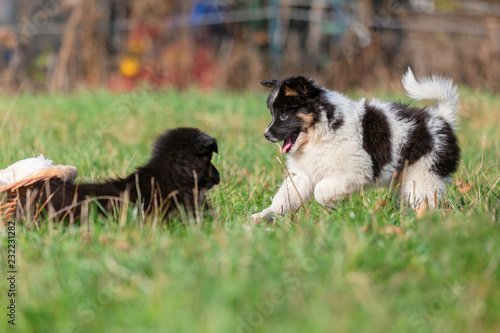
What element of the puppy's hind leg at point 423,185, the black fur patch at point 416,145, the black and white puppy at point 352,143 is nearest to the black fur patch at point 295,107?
the black and white puppy at point 352,143

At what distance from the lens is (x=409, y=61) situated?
13352 mm

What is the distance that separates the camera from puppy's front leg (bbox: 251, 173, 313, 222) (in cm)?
414

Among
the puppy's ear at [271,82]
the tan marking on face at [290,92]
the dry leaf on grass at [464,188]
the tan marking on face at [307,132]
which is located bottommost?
the dry leaf on grass at [464,188]

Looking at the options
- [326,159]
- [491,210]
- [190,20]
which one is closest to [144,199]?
[326,159]

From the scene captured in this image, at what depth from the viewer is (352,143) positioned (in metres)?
4.29

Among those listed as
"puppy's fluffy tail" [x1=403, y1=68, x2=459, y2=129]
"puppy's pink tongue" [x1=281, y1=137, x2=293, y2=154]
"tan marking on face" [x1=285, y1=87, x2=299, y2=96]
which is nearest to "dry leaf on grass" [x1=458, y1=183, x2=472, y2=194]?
"puppy's fluffy tail" [x1=403, y1=68, x2=459, y2=129]

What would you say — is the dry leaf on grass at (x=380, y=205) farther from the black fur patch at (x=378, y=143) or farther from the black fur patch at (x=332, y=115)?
the black fur patch at (x=332, y=115)

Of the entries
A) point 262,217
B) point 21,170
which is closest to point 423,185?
point 262,217

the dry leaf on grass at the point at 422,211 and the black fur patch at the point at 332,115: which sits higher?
the black fur patch at the point at 332,115

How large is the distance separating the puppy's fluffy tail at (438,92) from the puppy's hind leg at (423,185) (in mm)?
466

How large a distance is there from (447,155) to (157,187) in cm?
212

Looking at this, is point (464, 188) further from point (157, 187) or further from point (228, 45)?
point (228, 45)

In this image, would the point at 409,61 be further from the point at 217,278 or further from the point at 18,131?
the point at 217,278

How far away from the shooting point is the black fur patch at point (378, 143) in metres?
4.37
